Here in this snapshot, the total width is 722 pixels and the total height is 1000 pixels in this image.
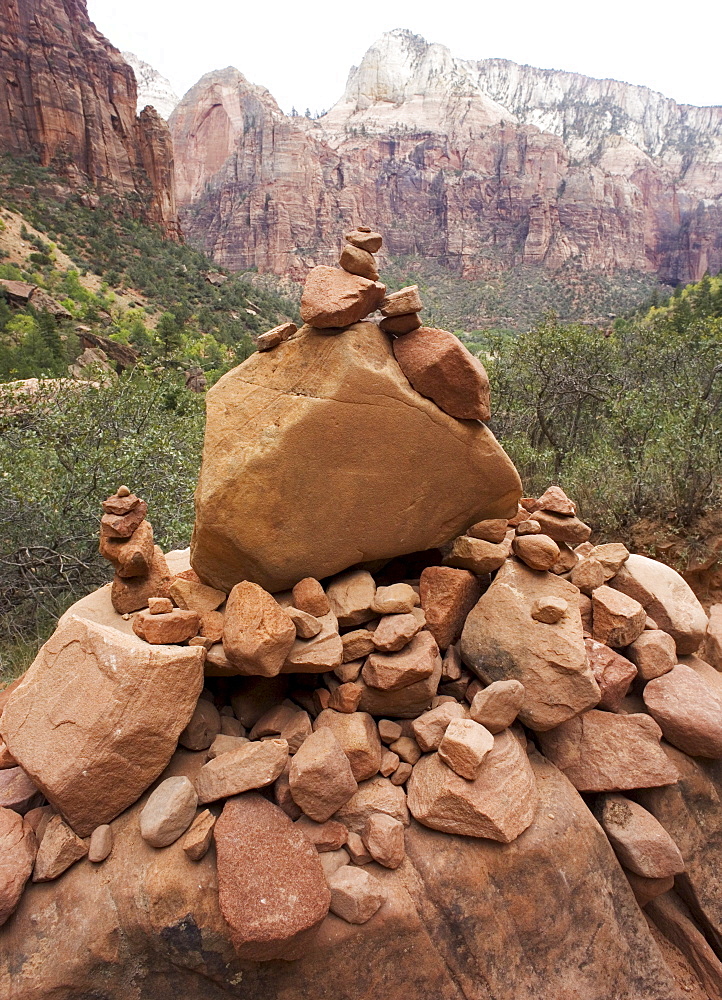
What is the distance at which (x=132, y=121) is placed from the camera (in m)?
57.1

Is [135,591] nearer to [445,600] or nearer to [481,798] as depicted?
[445,600]

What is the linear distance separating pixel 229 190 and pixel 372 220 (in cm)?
3211

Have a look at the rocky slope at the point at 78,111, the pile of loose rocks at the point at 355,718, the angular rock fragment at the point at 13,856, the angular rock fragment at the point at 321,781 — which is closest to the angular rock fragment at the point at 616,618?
the pile of loose rocks at the point at 355,718

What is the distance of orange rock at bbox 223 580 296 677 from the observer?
3.25 metres

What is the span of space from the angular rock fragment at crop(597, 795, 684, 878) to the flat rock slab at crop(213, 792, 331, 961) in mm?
1958

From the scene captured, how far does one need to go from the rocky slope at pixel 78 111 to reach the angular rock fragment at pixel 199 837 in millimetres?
58461

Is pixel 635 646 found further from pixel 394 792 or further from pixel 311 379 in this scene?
pixel 311 379

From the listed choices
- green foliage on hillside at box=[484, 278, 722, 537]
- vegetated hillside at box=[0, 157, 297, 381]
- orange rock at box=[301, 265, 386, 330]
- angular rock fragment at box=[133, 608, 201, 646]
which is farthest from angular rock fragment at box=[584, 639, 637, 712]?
vegetated hillside at box=[0, 157, 297, 381]

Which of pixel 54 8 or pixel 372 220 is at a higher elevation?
pixel 54 8

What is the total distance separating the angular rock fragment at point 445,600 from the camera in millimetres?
3949

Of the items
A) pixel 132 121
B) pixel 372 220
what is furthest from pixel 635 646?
pixel 372 220

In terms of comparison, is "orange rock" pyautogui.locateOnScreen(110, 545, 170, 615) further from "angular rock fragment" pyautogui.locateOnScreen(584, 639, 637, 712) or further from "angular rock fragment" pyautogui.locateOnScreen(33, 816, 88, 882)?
"angular rock fragment" pyautogui.locateOnScreen(584, 639, 637, 712)

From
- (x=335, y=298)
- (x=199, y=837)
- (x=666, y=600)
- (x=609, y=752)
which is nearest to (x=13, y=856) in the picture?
(x=199, y=837)

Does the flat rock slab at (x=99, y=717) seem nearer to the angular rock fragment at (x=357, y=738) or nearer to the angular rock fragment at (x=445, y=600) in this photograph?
the angular rock fragment at (x=357, y=738)
